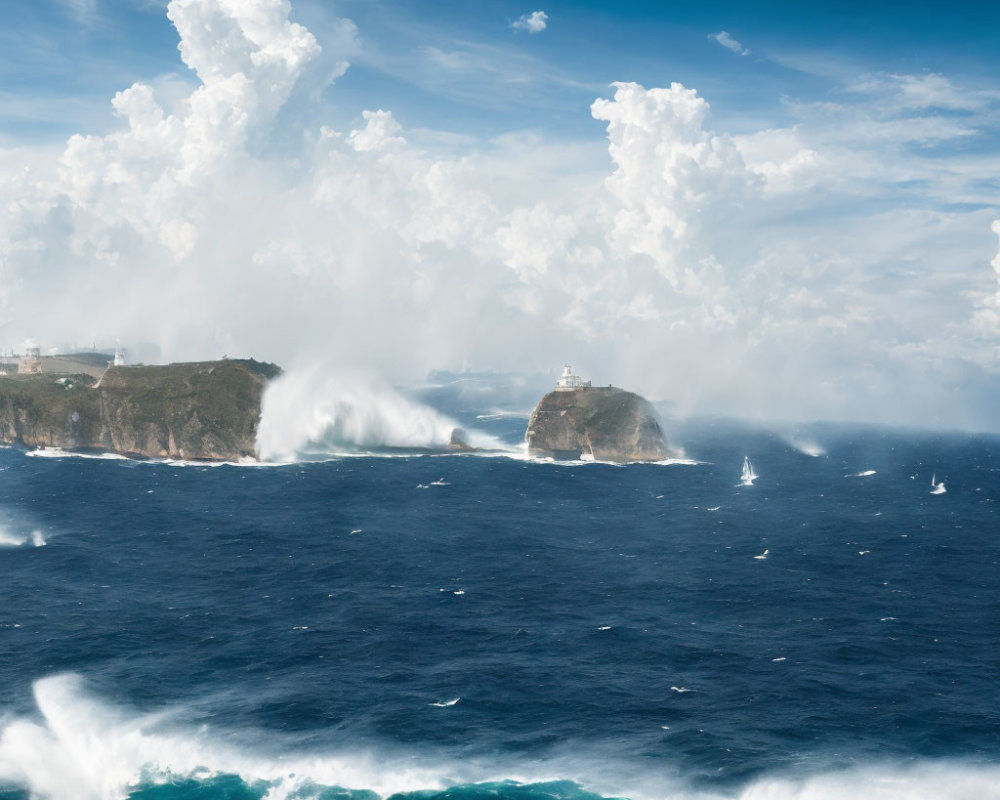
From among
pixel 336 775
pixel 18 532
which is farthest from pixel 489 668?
pixel 18 532

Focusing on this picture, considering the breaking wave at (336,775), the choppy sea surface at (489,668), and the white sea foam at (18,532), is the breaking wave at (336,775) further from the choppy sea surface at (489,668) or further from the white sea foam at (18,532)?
the white sea foam at (18,532)

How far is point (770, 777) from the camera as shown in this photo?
3329 inches

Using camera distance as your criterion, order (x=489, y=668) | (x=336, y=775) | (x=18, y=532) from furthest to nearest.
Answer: (x=18, y=532)
(x=489, y=668)
(x=336, y=775)

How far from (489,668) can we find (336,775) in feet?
95.1

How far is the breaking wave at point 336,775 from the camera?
82062mm

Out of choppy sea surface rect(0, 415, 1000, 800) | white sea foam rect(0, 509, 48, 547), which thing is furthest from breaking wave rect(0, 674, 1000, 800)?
white sea foam rect(0, 509, 48, 547)

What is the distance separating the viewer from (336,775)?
8506cm

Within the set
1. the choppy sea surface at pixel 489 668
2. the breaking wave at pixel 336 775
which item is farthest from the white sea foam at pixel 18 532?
the breaking wave at pixel 336 775

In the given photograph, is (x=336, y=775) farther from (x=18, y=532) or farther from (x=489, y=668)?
(x=18, y=532)

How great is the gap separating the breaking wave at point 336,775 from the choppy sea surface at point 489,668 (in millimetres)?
240

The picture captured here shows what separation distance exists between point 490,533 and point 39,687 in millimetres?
98777

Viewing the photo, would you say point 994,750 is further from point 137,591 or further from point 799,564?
point 137,591

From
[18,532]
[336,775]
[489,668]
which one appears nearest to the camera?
[336,775]

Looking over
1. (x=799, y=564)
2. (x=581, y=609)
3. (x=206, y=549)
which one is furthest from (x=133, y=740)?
(x=799, y=564)
